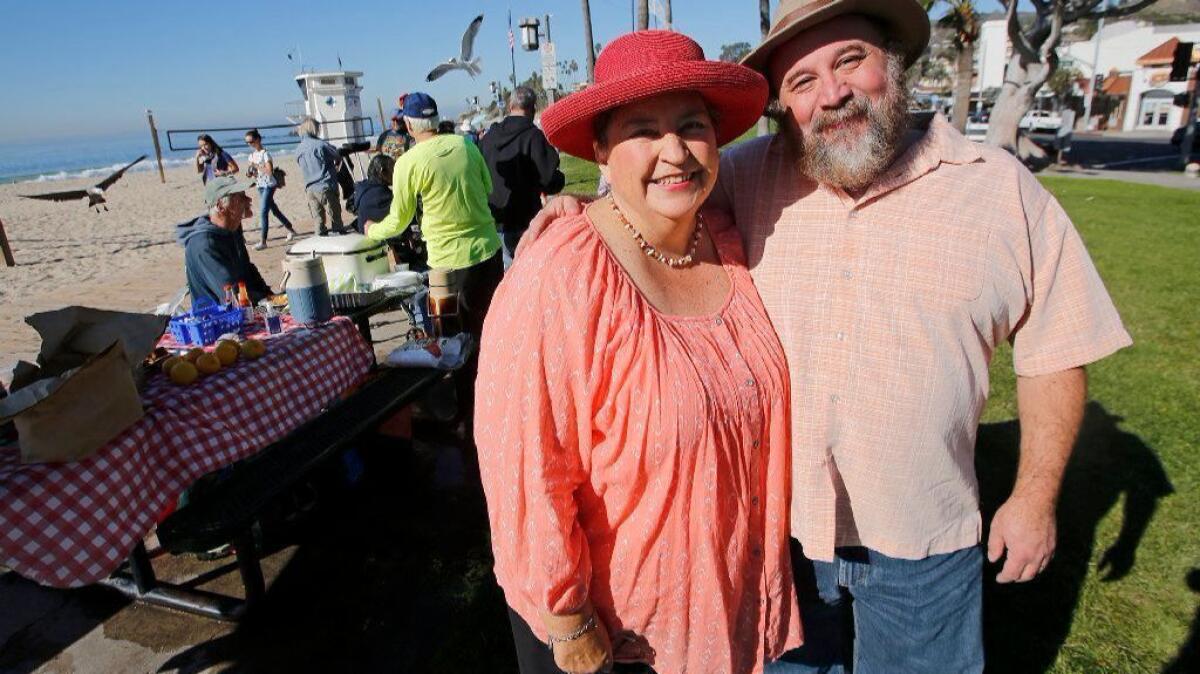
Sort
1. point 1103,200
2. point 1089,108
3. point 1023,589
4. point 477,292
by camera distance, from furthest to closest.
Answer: point 1089,108 → point 1103,200 → point 477,292 → point 1023,589

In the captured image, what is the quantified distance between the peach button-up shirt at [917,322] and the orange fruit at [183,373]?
255 centimetres

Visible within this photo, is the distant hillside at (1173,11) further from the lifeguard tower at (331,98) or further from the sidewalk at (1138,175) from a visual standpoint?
the lifeguard tower at (331,98)

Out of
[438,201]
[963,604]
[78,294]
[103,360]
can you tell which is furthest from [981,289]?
[78,294]

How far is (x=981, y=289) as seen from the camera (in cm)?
156

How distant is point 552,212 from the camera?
6.16 ft

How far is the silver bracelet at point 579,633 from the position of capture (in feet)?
5.13

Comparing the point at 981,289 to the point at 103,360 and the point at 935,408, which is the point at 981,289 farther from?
the point at 103,360

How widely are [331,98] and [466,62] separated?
13.1 meters

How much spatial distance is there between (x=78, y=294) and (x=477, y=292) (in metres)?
8.12

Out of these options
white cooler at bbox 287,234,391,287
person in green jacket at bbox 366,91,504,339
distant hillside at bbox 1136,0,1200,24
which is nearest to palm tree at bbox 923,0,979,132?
person in green jacket at bbox 366,91,504,339

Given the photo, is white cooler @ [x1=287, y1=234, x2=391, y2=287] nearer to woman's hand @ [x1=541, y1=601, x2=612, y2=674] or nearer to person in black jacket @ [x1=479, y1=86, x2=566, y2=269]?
person in black jacket @ [x1=479, y1=86, x2=566, y2=269]

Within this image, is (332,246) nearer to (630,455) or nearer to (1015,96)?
(630,455)

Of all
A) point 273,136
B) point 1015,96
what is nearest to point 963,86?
point 1015,96

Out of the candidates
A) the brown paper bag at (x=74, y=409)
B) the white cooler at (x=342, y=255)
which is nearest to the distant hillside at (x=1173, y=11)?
the white cooler at (x=342, y=255)
